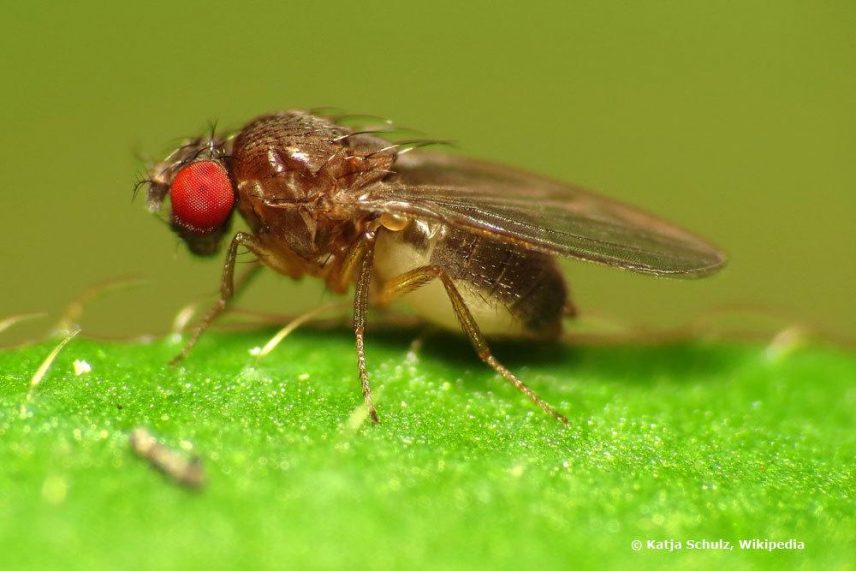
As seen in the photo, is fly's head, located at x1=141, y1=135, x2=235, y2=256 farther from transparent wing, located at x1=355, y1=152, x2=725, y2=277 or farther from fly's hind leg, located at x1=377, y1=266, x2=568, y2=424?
fly's hind leg, located at x1=377, y1=266, x2=568, y2=424

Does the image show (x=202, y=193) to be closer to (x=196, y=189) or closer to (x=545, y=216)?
(x=196, y=189)

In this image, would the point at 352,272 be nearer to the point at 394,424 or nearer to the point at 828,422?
the point at 394,424

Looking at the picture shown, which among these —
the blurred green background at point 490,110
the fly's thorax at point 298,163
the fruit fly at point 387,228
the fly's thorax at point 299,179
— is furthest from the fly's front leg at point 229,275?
the blurred green background at point 490,110

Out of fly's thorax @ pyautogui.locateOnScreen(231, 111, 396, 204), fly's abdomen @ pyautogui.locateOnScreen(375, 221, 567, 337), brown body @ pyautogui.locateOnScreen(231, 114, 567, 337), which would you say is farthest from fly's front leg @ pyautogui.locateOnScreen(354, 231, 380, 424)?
fly's thorax @ pyautogui.locateOnScreen(231, 111, 396, 204)

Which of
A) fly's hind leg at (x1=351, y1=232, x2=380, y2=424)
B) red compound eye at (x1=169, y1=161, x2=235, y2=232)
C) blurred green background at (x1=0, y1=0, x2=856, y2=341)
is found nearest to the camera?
fly's hind leg at (x1=351, y1=232, x2=380, y2=424)

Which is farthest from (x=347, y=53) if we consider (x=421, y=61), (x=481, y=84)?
(x=481, y=84)

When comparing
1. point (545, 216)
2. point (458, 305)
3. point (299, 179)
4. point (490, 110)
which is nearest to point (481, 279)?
point (458, 305)
